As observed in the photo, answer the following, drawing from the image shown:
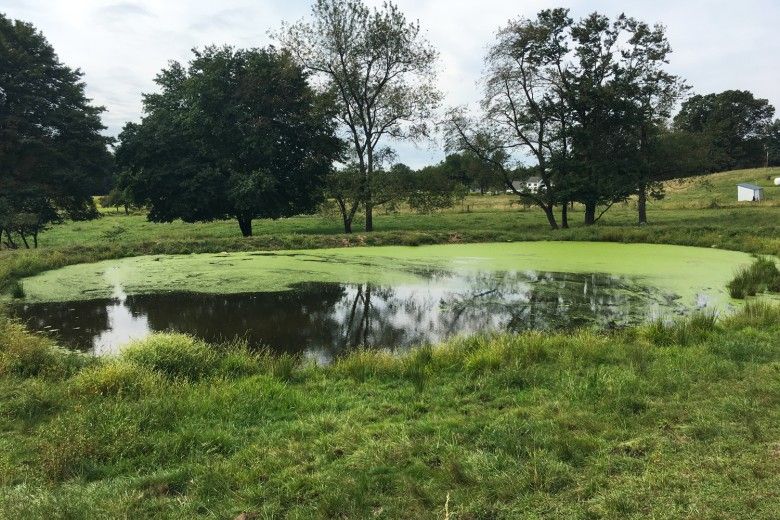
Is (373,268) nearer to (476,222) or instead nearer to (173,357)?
(173,357)

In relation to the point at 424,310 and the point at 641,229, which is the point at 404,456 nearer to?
the point at 424,310

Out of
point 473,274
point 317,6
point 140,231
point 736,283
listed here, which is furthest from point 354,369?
point 140,231

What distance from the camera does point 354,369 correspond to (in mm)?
5223

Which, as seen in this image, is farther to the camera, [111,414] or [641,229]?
[641,229]

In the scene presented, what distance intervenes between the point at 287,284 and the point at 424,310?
3447 millimetres

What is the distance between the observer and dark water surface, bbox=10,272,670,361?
7.30 meters

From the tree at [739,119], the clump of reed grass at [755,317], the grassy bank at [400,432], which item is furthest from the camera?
the tree at [739,119]

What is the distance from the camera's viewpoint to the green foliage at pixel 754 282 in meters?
8.96

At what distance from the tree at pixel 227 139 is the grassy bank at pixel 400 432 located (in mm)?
15253

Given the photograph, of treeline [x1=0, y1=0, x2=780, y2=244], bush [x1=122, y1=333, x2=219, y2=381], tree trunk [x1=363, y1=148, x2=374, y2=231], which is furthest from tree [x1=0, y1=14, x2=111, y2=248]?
bush [x1=122, y1=333, x2=219, y2=381]

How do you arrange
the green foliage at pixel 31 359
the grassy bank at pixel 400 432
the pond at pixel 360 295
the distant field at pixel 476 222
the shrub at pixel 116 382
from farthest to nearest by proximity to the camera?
the distant field at pixel 476 222, the pond at pixel 360 295, the green foliage at pixel 31 359, the shrub at pixel 116 382, the grassy bank at pixel 400 432

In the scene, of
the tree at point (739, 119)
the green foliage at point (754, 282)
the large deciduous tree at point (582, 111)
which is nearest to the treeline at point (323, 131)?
the large deciduous tree at point (582, 111)

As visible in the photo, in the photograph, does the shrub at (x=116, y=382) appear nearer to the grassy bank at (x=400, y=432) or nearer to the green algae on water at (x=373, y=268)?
the grassy bank at (x=400, y=432)

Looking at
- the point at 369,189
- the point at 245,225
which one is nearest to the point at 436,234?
the point at 369,189
